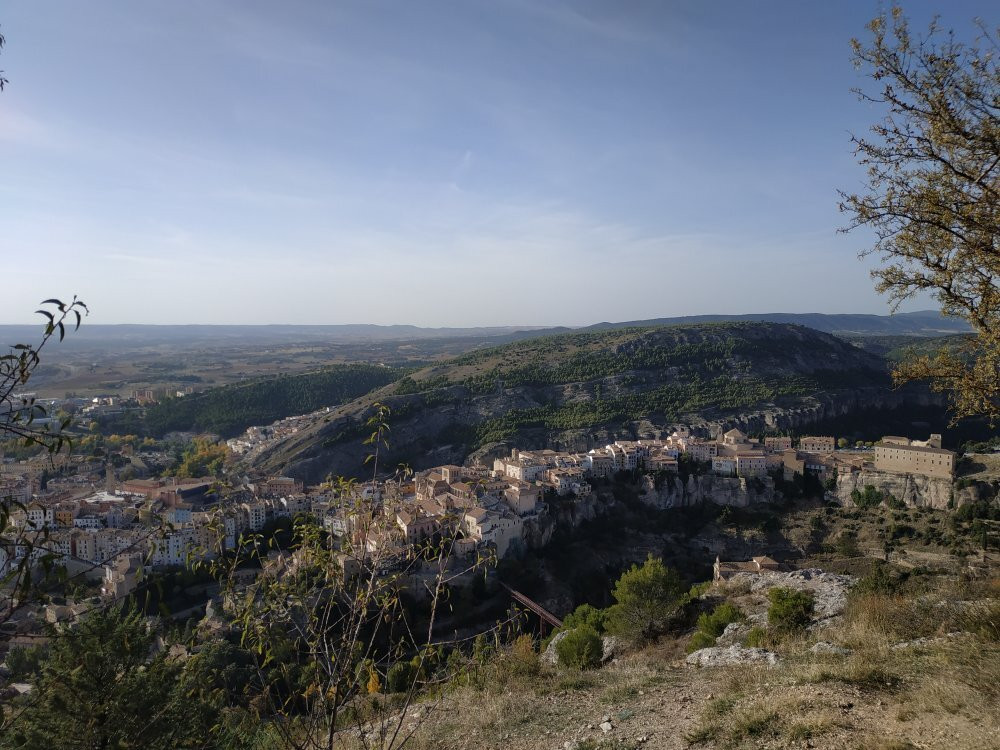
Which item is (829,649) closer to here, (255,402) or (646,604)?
(646,604)

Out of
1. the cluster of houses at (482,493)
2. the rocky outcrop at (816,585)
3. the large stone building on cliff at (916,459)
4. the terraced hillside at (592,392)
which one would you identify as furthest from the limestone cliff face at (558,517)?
the large stone building on cliff at (916,459)

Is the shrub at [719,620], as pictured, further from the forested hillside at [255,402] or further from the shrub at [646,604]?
the forested hillside at [255,402]

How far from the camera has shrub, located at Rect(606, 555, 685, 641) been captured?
10734mm

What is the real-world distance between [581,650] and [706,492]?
3017 centimetres

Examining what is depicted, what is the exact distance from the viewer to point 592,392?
63562 mm

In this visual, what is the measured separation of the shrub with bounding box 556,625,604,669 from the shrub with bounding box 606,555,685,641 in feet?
2.65

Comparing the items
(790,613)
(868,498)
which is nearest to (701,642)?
(790,613)

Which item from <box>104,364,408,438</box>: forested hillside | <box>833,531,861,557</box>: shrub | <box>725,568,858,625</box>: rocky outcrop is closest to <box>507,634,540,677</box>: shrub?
<box>725,568,858,625</box>: rocky outcrop

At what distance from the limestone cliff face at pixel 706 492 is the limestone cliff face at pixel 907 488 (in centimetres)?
451

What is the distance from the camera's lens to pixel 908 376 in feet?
17.3

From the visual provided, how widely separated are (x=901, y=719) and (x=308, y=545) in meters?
4.16

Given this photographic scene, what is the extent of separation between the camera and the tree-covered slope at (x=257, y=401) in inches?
2574

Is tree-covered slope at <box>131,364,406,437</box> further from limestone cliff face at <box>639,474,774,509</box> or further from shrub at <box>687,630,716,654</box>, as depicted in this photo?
shrub at <box>687,630,716,654</box>

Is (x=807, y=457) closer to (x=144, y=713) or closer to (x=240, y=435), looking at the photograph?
(x=144, y=713)
